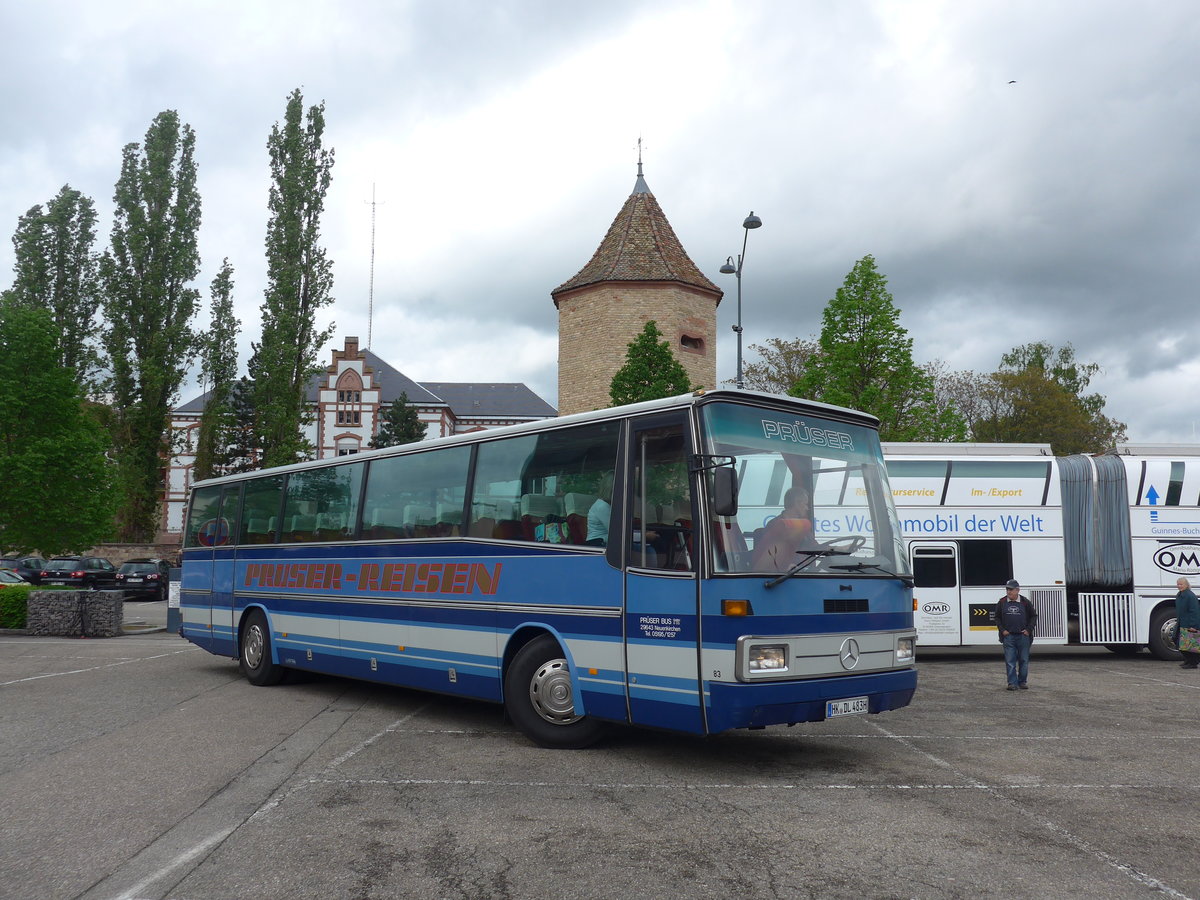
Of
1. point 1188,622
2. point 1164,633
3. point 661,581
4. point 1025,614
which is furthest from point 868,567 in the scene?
point 1164,633

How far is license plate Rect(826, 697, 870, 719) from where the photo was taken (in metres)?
7.52

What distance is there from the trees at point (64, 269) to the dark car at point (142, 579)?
1091 centimetres

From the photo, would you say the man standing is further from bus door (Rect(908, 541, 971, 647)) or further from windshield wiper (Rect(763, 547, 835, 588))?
windshield wiper (Rect(763, 547, 835, 588))

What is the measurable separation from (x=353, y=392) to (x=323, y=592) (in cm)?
7821

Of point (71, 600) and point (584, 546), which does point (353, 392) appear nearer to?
A: point (71, 600)

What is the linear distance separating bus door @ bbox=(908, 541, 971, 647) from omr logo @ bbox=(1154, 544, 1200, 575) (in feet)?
11.6

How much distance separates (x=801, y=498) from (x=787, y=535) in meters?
0.39

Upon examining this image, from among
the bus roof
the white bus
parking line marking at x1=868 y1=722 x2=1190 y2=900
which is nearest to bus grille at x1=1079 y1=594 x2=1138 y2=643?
the white bus

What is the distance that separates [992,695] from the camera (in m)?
12.9

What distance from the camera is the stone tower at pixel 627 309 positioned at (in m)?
41.7

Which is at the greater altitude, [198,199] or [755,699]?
[198,199]

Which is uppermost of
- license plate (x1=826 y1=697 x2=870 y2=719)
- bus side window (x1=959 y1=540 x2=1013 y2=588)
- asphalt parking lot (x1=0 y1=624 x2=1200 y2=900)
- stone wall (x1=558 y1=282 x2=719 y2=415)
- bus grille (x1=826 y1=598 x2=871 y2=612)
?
stone wall (x1=558 y1=282 x2=719 y2=415)

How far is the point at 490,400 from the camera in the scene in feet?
316

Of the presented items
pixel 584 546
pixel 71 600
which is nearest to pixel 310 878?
pixel 584 546
